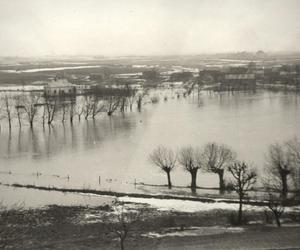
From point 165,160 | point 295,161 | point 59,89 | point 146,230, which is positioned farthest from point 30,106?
point 146,230

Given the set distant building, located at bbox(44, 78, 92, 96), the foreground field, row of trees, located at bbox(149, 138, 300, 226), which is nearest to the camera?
the foreground field

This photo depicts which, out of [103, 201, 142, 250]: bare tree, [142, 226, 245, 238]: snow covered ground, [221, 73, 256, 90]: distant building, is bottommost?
[103, 201, 142, 250]: bare tree

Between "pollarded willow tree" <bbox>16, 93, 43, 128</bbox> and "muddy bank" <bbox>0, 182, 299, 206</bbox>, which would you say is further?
"pollarded willow tree" <bbox>16, 93, 43, 128</bbox>

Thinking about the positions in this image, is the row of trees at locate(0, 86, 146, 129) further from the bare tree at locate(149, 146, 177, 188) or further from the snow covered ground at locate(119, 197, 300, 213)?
the snow covered ground at locate(119, 197, 300, 213)

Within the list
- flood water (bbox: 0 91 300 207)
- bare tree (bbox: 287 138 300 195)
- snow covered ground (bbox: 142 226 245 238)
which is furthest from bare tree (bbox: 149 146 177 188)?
snow covered ground (bbox: 142 226 245 238)

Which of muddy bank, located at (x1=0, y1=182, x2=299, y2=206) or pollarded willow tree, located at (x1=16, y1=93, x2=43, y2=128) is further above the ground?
pollarded willow tree, located at (x1=16, y1=93, x2=43, y2=128)

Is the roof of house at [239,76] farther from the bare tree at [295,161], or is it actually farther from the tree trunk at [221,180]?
the tree trunk at [221,180]
